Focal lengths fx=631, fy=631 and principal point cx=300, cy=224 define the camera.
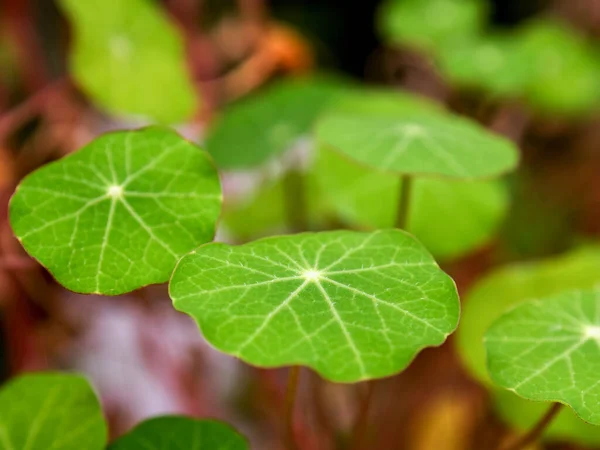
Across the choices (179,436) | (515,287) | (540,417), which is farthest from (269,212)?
(179,436)

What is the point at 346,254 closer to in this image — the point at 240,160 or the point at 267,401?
the point at 240,160

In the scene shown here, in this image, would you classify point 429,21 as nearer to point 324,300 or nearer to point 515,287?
point 515,287

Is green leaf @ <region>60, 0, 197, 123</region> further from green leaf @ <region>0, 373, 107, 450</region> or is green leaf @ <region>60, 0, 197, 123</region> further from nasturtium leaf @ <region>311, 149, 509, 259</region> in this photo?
green leaf @ <region>0, 373, 107, 450</region>

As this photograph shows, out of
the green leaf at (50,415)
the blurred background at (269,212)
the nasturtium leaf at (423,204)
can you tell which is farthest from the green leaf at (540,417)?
the green leaf at (50,415)

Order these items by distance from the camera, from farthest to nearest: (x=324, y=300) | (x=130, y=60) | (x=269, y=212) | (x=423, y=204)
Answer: (x=269, y=212) → (x=130, y=60) → (x=423, y=204) → (x=324, y=300)

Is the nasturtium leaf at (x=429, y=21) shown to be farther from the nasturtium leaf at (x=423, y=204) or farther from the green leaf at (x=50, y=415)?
the green leaf at (x=50, y=415)

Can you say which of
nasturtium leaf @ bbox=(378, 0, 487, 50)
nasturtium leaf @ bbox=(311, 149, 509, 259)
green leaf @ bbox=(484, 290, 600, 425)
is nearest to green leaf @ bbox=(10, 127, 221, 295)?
green leaf @ bbox=(484, 290, 600, 425)
